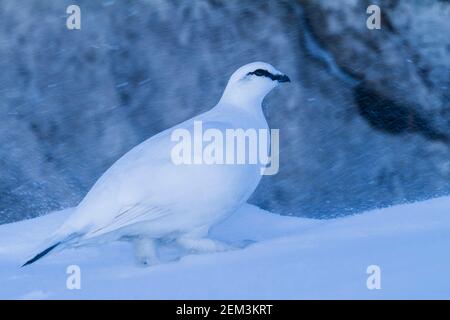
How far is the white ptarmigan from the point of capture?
1.51 meters

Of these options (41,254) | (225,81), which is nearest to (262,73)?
(225,81)

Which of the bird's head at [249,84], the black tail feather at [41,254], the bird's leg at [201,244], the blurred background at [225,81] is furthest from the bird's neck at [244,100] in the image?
the black tail feather at [41,254]

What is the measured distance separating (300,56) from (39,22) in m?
0.69

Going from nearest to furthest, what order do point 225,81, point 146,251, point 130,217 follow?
point 130,217, point 146,251, point 225,81

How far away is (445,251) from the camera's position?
1.66 meters

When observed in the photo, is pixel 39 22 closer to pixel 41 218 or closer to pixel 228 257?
pixel 41 218

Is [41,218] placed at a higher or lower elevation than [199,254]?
higher

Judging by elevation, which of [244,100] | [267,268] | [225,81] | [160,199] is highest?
[225,81]

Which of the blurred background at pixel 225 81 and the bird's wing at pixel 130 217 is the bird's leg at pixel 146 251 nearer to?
the bird's wing at pixel 130 217

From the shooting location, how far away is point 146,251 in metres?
1.61

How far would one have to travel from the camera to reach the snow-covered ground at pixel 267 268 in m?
1.60

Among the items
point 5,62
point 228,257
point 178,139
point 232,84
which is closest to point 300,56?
point 232,84

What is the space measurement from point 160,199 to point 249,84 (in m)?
0.36

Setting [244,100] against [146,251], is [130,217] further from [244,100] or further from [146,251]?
[244,100]
